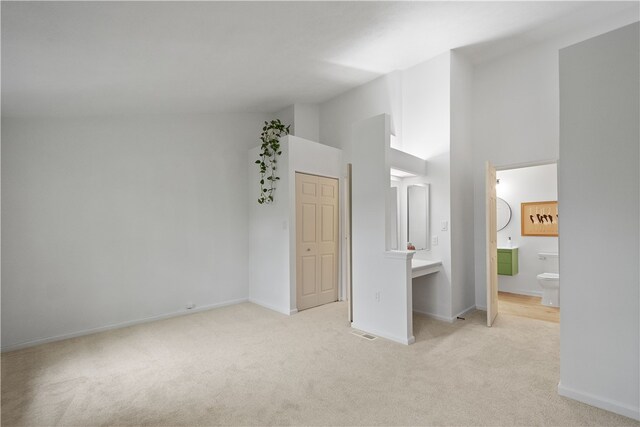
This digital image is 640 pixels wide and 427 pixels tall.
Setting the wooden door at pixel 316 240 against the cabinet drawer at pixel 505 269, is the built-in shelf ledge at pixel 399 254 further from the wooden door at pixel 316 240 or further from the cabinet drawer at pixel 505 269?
the cabinet drawer at pixel 505 269

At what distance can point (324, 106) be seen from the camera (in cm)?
564

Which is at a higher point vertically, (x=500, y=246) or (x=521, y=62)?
(x=521, y=62)

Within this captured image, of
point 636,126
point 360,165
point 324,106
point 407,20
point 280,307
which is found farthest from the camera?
point 324,106

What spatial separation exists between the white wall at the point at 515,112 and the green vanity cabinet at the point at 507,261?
1095 millimetres

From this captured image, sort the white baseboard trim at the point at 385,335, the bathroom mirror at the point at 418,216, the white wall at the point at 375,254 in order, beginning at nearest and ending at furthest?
the white baseboard trim at the point at 385,335, the white wall at the point at 375,254, the bathroom mirror at the point at 418,216

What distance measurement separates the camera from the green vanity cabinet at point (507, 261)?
5410 millimetres

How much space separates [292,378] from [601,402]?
2.14m

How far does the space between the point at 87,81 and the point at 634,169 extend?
166 inches

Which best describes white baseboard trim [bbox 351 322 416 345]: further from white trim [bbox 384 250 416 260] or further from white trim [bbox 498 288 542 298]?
white trim [bbox 498 288 542 298]

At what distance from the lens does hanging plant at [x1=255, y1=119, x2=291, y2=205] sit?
4711 mm

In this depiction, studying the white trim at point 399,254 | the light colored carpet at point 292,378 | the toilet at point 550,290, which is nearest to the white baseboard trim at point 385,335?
the light colored carpet at point 292,378

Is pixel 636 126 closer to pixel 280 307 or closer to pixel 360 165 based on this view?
pixel 360 165

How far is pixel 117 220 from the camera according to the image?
3969mm

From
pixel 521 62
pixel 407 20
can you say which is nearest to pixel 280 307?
pixel 407 20
